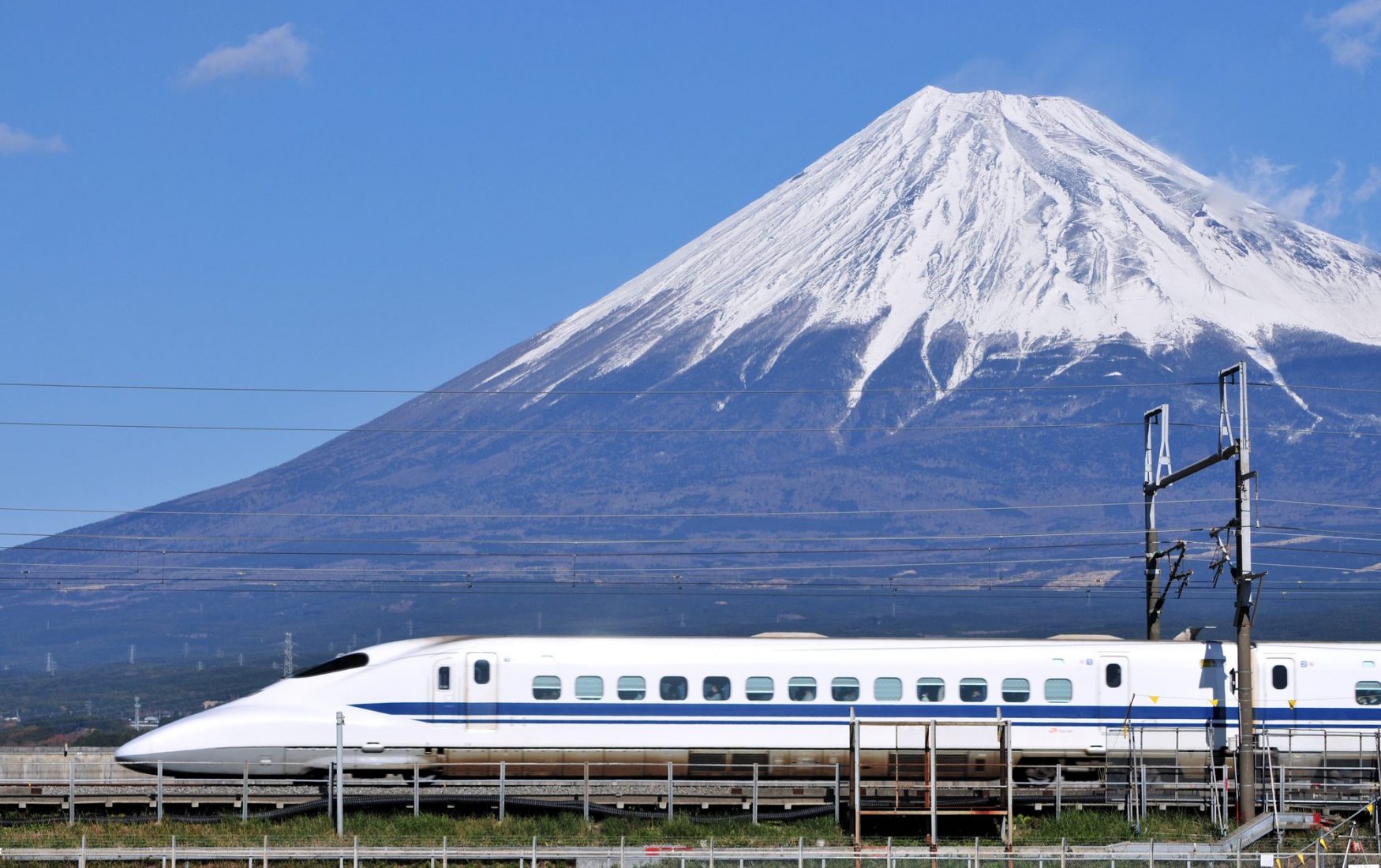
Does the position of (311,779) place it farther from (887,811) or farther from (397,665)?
(887,811)

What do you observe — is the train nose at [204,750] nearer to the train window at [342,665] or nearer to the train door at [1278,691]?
the train window at [342,665]

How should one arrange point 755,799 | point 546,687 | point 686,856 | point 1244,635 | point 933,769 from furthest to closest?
point 546,687, point 1244,635, point 755,799, point 933,769, point 686,856

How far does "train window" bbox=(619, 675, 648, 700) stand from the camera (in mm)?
47375

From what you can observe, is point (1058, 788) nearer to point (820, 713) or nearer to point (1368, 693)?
point (820, 713)

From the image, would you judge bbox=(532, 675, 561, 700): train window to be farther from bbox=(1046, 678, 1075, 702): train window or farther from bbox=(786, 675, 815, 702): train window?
bbox=(1046, 678, 1075, 702): train window

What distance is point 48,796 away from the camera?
1671 inches

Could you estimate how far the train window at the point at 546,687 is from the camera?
155ft

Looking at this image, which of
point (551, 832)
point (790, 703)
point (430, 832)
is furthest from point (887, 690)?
point (430, 832)

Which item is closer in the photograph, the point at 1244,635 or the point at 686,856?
the point at 686,856

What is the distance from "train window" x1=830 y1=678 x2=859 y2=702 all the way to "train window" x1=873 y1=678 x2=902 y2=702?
1.40ft

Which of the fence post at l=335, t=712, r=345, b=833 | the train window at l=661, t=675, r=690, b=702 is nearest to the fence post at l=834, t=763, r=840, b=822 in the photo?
the train window at l=661, t=675, r=690, b=702

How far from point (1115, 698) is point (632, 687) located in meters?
11.4

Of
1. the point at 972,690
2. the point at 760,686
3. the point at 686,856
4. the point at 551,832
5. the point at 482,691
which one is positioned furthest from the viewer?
the point at 972,690

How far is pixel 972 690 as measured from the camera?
157 feet
